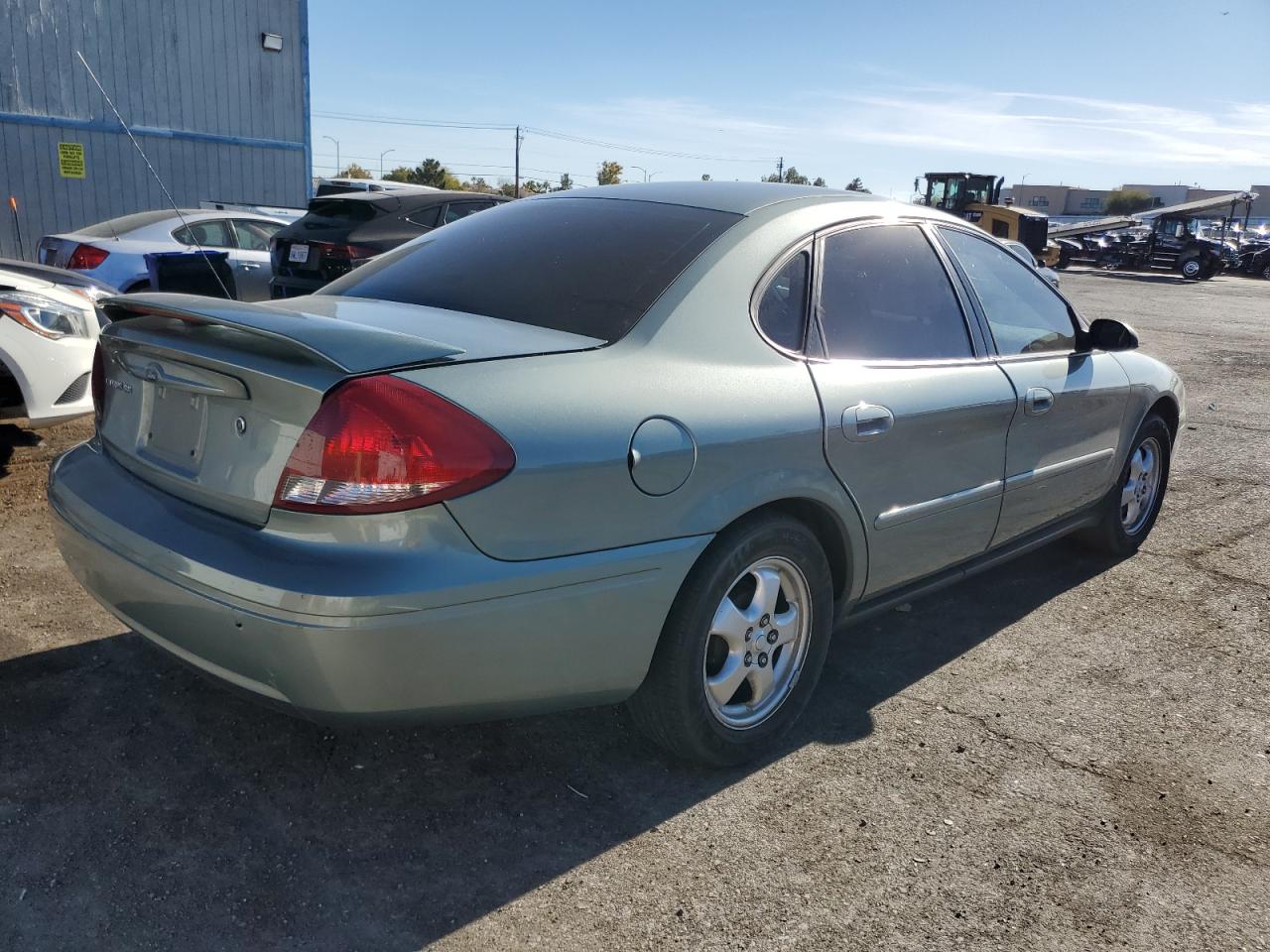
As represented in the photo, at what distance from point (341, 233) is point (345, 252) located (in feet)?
0.84

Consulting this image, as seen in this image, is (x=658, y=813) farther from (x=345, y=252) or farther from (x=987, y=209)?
(x=987, y=209)

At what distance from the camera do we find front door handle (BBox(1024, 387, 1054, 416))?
148 inches

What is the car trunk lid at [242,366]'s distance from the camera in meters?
2.30

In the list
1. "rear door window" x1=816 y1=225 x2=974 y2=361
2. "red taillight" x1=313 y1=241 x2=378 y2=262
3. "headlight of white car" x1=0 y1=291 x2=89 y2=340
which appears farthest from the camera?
"red taillight" x1=313 y1=241 x2=378 y2=262

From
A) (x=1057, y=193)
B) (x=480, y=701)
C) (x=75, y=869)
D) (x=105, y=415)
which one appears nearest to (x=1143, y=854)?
(x=480, y=701)

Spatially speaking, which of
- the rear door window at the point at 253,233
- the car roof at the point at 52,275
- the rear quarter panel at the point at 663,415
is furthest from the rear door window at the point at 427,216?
the rear quarter panel at the point at 663,415

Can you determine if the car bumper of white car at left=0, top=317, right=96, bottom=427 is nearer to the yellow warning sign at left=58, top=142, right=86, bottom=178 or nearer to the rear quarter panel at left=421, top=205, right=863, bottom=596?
the rear quarter panel at left=421, top=205, right=863, bottom=596

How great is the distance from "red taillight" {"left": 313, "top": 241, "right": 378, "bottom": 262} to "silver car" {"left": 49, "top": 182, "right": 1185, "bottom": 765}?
5.17 meters

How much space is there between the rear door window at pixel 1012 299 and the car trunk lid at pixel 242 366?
73.9 inches

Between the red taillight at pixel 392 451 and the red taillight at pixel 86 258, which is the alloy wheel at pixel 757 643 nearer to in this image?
the red taillight at pixel 392 451

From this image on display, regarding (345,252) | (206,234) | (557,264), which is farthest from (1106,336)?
(206,234)

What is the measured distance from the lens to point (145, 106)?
15.7 meters

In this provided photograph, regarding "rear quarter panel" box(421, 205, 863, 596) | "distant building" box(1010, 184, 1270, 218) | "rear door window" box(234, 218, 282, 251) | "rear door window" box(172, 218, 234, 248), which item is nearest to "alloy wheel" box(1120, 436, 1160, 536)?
"rear quarter panel" box(421, 205, 863, 596)

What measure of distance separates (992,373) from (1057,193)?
11183cm
